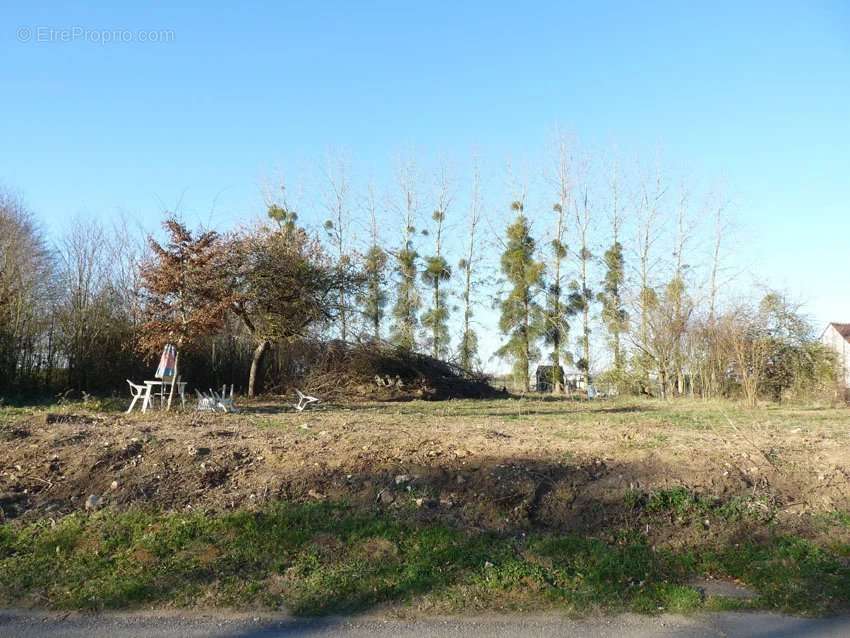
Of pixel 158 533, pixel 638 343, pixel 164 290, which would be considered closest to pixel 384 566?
pixel 158 533

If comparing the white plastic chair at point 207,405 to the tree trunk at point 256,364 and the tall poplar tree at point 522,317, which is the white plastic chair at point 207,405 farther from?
the tall poplar tree at point 522,317

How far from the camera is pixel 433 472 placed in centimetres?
730

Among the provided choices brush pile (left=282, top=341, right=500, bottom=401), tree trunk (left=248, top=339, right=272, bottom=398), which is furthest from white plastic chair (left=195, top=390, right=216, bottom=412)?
brush pile (left=282, top=341, right=500, bottom=401)

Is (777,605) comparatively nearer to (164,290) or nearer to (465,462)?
(465,462)

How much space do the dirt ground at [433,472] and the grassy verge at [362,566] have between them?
1.10ft

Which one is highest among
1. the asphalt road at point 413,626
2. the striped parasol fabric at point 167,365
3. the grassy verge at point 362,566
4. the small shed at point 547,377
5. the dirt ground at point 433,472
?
the small shed at point 547,377

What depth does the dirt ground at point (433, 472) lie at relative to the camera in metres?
6.80

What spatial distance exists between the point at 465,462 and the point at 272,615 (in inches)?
116

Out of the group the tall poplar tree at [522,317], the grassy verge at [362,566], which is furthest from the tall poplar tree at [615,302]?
the grassy verge at [362,566]

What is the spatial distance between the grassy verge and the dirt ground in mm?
336

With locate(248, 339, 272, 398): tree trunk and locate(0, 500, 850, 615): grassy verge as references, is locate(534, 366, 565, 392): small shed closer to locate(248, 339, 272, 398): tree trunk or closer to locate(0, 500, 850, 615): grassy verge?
locate(248, 339, 272, 398): tree trunk

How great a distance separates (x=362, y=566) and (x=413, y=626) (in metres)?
0.94

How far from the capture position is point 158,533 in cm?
621

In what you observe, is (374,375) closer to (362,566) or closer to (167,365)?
(167,365)
